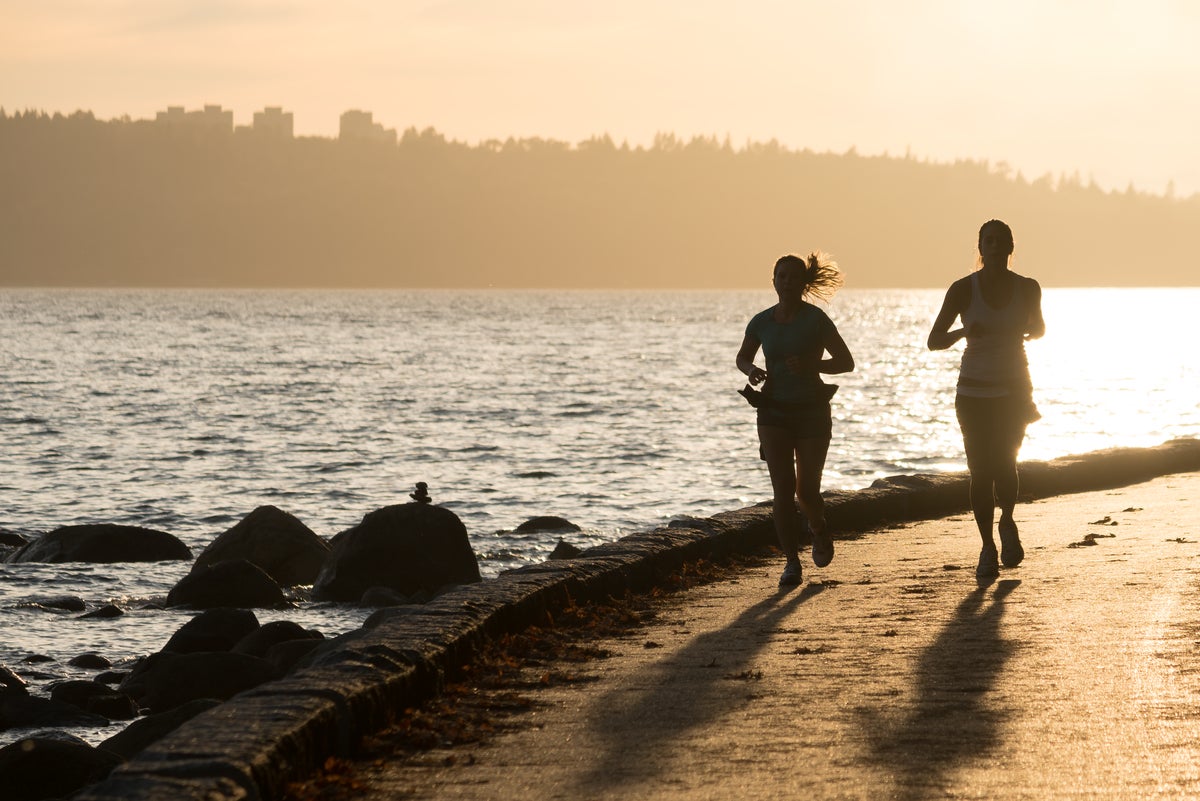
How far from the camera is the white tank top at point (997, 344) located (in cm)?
891

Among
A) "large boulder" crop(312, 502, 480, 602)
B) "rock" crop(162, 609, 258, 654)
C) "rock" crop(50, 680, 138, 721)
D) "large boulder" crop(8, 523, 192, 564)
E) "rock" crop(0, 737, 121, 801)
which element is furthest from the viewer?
"large boulder" crop(8, 523, 192, 564)

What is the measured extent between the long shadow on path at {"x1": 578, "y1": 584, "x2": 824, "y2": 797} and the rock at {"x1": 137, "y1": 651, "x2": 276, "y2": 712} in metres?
3.94

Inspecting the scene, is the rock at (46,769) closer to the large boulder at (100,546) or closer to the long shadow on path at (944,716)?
the long shadow on path at (944,716)

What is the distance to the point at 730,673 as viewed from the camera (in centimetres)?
671

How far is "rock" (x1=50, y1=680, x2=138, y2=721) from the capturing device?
1121 centimetres

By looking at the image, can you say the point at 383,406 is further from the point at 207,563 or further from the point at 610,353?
the point at 610,353

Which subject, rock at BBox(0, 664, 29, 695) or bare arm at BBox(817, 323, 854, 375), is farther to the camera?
rock at BBox(0, 664, 29, 695)

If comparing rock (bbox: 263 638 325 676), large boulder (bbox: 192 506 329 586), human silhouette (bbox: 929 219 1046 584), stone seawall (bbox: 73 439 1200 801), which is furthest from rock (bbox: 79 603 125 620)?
human silhouette (bbox: 929 219 1046 584)

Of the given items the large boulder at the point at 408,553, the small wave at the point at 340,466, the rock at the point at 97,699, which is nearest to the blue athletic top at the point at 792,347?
the rock at the point at 97,699

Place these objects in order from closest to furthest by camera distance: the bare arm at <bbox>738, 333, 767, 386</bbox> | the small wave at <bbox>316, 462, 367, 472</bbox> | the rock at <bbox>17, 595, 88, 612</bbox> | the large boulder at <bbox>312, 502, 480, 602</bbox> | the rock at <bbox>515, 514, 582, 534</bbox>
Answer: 1. the bare arm at <bbox>738, 333, 767, 386</bbox>
2. the large boulder at <bbox>312, 502, 480, 602</bbox>
3. the rock at <bbox>17, 595, 88, 612</bbox>
4. the rock at <bbox>515, 514, 582, 534</bbox>
5. the small wave at <bbox>316, 462, 367, 472</bbox>

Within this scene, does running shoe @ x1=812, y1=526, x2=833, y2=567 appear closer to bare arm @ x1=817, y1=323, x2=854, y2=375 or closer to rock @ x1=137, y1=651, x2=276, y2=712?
bare arm @ x1=817, y1=323, x2=854, y2=375

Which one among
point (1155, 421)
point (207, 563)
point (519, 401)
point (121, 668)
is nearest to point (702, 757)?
point (121, 668)

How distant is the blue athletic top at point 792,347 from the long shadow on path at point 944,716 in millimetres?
1635

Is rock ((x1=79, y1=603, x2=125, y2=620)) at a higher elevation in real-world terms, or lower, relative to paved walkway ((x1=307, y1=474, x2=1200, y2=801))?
lower
